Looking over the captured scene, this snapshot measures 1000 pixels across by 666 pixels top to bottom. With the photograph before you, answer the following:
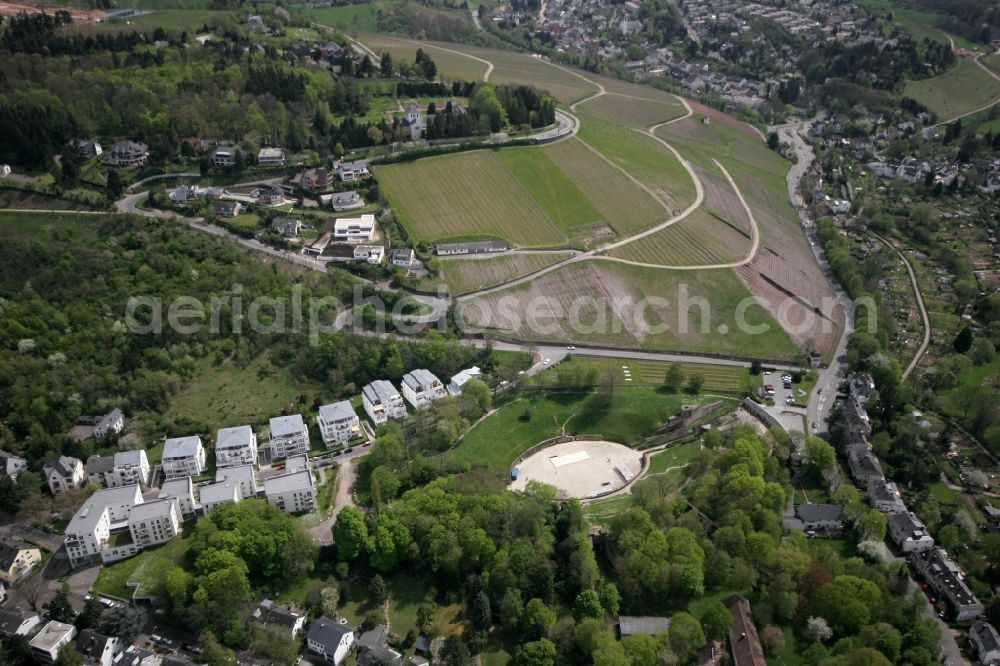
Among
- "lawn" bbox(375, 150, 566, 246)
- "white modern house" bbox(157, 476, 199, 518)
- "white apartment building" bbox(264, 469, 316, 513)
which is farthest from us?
"lawn" bbox(375, 150, 566, 246)

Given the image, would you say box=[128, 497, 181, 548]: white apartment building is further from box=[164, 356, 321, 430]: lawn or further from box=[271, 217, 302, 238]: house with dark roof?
box=[271, 217, 302, 238]: house with dark roof

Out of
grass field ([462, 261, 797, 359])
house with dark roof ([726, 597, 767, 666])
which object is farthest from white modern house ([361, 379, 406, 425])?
house with dark roof ([726, 597, 767, 666])

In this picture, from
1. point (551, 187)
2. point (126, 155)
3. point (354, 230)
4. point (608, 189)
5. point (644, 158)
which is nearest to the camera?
point (354, 230)

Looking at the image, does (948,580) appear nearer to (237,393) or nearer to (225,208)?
(237,393)

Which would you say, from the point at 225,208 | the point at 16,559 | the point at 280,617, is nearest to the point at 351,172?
the point at 225,208

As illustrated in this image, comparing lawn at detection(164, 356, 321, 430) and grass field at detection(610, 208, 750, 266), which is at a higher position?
grass field at detection(610, 208, 750, 266)

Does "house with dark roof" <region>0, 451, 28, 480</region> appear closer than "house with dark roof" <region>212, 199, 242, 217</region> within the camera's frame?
Yes

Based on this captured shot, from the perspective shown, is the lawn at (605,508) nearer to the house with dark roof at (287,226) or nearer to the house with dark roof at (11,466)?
the house with dark roof at (11,466)
